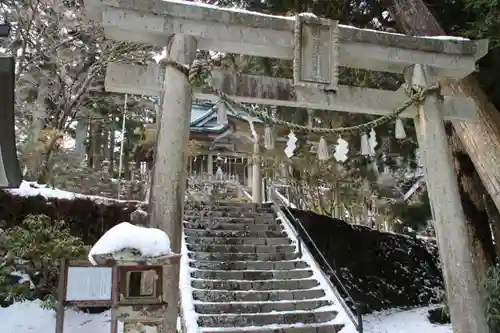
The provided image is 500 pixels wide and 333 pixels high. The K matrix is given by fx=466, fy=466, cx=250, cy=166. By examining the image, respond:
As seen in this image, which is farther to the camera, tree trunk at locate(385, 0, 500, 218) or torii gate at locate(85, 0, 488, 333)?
tree trunk at locate(385, 0, 500, 218)

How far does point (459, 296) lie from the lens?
17.1 feet

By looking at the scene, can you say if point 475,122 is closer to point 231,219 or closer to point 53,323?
point 231,219

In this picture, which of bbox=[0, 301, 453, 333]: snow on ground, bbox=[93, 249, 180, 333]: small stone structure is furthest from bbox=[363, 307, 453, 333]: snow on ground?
bbox=[93, 249, 180, 333]: small stone structure

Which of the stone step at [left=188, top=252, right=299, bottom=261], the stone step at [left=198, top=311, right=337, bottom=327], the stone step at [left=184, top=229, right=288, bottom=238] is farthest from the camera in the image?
the stone step at [left=184, top=229, right=288, bottom=238]

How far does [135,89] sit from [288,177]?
A: 438 inches

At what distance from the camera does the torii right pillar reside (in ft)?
17.0

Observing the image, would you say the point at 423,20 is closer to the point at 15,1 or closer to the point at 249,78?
the point at 249,78

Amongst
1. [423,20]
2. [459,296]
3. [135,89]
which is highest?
[423,20]

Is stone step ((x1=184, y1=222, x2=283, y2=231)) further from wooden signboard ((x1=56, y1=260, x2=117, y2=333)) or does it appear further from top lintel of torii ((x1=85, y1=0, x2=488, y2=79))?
top lintel of torii ((x1=85, y1=0, x2=488, y2=79))

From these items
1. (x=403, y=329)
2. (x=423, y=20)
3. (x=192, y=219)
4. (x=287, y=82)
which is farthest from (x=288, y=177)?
(x=287, y=82)

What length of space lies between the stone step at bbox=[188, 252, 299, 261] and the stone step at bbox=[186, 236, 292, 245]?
0.51 meters

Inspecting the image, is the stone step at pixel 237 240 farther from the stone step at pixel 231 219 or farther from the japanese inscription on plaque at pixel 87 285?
the japanese inscription on plaque at pixel 87 285

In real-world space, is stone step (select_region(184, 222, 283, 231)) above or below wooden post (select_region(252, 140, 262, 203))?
below

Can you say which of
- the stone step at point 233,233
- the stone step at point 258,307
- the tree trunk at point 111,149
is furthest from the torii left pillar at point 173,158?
the tree trunk at point 111,149
